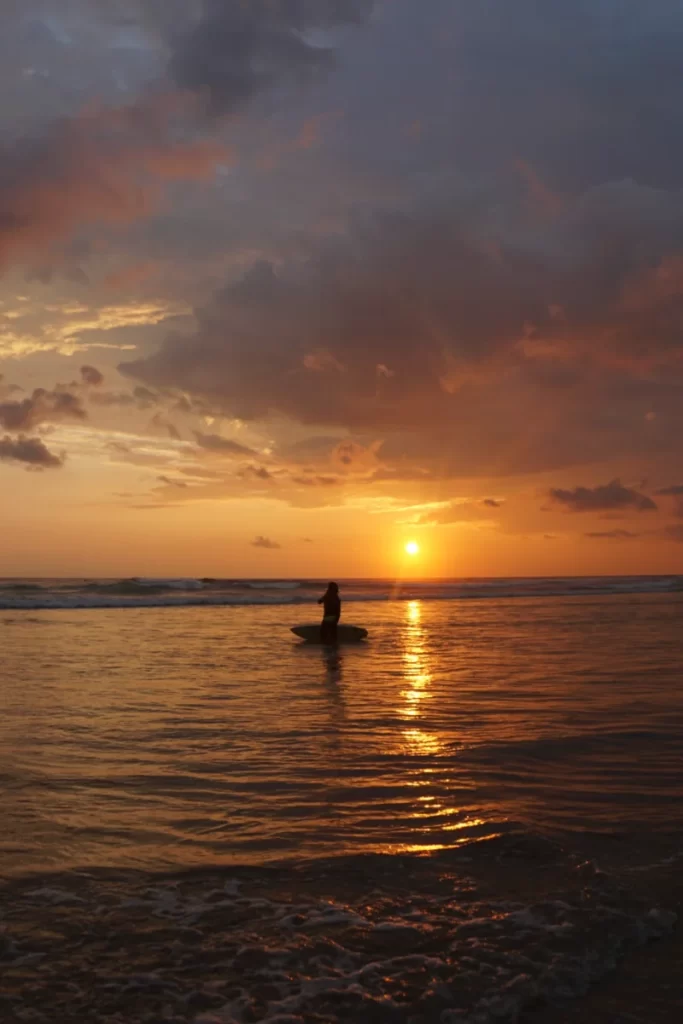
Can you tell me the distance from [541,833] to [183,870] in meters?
3.28

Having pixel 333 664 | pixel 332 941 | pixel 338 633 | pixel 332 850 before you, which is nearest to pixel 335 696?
pixel 333 664

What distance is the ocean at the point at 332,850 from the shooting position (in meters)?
5.15

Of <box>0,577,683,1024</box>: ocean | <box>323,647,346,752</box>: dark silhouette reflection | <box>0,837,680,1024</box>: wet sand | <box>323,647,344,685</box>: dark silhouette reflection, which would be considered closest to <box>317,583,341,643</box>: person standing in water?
<box>323,647,344,685</box>: dark silhouette reflection

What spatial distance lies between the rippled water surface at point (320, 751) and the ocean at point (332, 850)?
0.17 ft

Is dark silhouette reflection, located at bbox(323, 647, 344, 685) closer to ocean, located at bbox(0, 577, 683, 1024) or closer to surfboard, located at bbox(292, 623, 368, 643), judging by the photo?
surfboard, located at bbox(292, 623, 368, 643)

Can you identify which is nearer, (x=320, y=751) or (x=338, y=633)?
(x=320, y=751)

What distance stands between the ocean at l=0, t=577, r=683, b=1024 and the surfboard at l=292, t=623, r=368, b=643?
12.4 meters

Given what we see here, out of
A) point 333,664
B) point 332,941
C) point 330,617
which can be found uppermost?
point 330,617

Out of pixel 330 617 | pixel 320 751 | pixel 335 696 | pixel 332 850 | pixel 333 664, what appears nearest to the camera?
pixel 332 850

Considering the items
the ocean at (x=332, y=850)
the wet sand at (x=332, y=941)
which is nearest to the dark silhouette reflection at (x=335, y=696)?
the ocean at (x=332, y=850)

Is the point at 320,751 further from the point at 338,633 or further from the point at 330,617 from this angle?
the point at 338,633

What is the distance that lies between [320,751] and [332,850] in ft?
13.4

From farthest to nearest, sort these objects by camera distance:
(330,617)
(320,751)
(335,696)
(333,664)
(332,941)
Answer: (330,617)
(333,664)
(335,696)
(320,751)
(332,941)

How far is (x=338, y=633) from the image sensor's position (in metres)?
29.6
